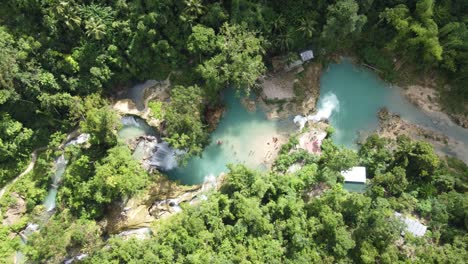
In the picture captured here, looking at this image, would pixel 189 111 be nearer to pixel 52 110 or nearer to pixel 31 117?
pixel 52 110

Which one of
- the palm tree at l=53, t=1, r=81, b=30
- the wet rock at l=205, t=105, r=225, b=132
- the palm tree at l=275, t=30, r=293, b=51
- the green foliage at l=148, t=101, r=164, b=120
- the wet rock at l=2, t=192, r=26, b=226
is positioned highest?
the palm tree at l=53, t=1, r=81, b=30

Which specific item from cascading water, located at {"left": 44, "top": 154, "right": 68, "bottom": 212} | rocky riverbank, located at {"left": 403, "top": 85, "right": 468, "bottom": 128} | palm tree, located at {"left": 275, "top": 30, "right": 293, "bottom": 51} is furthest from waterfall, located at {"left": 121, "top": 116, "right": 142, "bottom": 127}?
rocky riverbank, located at {"left": 403, "top": 85, "right": 468, "bottom": 128}

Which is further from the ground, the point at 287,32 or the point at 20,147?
the point at 287,32

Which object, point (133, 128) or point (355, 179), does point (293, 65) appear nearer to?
point (355, 179)

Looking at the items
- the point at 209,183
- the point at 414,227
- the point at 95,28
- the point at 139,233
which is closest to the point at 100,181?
the point at 139,233

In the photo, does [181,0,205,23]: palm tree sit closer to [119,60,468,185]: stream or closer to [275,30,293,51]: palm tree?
[275,30,293,51]: palm tree

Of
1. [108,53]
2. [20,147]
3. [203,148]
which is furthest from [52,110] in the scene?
[203,148]
